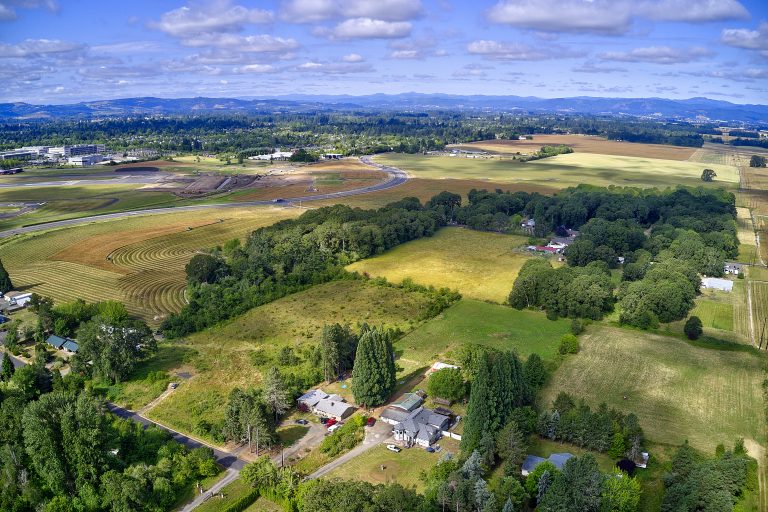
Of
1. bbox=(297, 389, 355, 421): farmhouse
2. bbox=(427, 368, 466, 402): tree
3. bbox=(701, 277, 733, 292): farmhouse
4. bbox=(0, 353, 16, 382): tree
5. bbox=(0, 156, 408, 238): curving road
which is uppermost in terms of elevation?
bbox=(0, 156, 408, 238): curving road

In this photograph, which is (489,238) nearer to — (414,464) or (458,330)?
(458,330)

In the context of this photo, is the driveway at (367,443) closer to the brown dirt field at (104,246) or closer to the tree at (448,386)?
the tree at (448,386)

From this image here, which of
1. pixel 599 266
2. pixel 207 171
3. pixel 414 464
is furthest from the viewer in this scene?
pixel 207 171

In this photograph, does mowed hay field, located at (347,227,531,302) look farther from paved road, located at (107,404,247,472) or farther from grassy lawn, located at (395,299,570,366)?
paved road, located at (107,404,247,472)

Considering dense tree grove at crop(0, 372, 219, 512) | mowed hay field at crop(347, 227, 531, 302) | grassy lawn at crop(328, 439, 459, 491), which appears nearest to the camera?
dense tree grove at crop(0, 372, 219, 512)

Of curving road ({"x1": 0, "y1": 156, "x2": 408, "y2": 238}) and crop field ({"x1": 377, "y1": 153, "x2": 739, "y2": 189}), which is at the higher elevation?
crop field ({"x1": 377, "y1": 153, "x2": 739, "y2": 189})

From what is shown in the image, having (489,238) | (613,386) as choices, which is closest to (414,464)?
(613,386)

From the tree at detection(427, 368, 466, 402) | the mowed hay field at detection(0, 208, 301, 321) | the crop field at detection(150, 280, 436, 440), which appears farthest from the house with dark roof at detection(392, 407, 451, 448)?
the mowed hay field at detection(0, 208, 301, 321)

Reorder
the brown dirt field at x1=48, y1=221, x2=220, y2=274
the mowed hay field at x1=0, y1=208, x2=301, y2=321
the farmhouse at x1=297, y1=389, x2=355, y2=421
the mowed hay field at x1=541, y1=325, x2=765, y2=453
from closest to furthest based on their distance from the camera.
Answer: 1. the mowed hay field at x1=541, y1=325, x2=765, y2=453
2. the farmhouse at x1=297, y1=389, x2=355, y2=421
3. the mowed hay field at x1=0, y1=208, x2=301, y2=321
4. the brown dirt field at x1=48, y1=221, x2=220, y2=274
